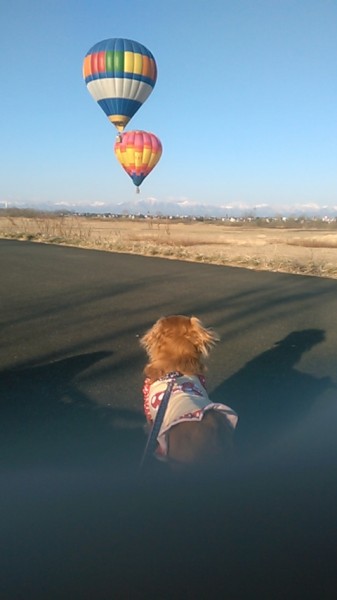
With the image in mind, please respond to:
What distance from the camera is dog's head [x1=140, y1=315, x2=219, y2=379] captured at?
295 centimetres

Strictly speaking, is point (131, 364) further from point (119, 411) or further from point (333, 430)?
point (333, 430)

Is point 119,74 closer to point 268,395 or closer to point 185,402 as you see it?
point 268,395

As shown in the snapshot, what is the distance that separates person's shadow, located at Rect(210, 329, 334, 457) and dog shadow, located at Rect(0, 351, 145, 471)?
868 millimetres

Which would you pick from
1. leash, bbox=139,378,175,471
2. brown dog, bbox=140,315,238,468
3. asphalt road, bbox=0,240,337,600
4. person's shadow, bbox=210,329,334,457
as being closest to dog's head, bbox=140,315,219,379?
brown dog, bbox=140,315,238,468

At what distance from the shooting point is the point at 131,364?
5832 millimetres

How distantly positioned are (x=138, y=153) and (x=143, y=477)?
2884 cm

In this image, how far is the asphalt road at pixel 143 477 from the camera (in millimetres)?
1992

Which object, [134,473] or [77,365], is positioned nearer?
[134,473]

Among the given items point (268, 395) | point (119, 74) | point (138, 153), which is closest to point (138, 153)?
point (138, 153)

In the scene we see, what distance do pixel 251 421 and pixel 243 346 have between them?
9.03ft

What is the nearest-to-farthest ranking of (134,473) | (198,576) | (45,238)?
(198,576)
(134,473)
(45,238)

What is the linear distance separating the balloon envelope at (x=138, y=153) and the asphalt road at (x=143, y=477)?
23.1 meters

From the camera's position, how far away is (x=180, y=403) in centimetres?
254

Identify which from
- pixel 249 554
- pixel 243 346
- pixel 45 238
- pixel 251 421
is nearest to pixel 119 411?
pixel 251 421
